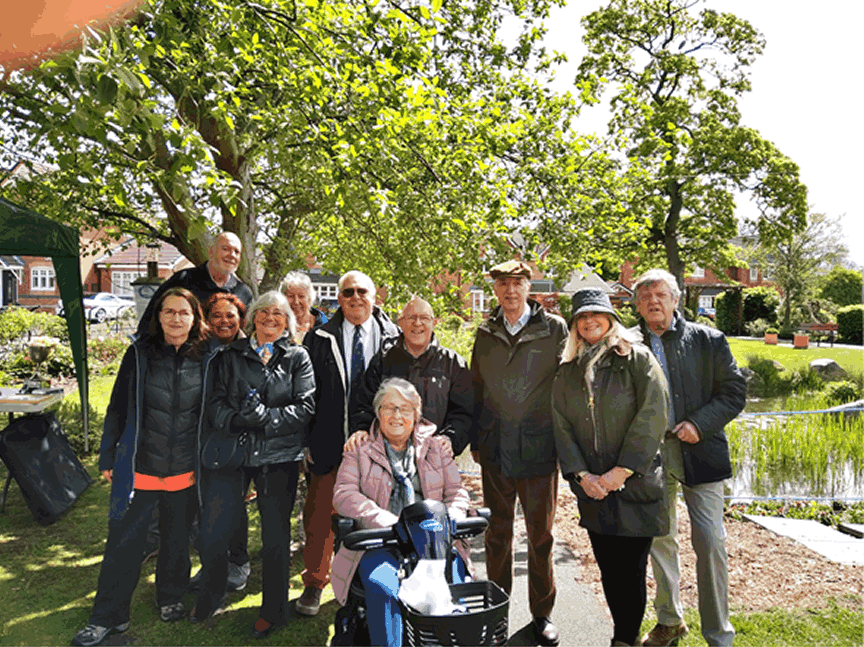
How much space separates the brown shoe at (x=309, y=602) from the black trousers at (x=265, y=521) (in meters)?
0.19

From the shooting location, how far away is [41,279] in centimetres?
4259

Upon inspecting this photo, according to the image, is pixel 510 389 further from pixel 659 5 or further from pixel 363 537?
pixel 659 5

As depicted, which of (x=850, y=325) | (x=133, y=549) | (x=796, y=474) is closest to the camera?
(x=133, y=549)

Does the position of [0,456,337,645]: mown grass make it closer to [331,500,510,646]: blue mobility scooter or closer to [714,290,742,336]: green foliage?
[331,500,510,646]: blue mobility scooter

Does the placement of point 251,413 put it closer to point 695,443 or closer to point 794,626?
point 695,443

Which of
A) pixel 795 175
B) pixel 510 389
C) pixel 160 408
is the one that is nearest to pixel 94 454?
pixel 160 408

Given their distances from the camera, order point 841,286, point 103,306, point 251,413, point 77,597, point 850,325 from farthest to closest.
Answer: point 841,286
point 103,306
point 850,325
point 77,597
point 251,413

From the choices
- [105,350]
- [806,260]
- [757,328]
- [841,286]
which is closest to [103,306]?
[105,350]

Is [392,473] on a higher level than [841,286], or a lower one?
lower

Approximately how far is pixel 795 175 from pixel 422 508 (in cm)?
2304

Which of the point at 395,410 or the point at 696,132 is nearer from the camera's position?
the point at 395,410

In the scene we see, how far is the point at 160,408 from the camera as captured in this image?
3.71 metres

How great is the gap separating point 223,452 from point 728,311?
39596 mm

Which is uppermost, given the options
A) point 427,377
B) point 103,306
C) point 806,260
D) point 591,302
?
point 806,260
